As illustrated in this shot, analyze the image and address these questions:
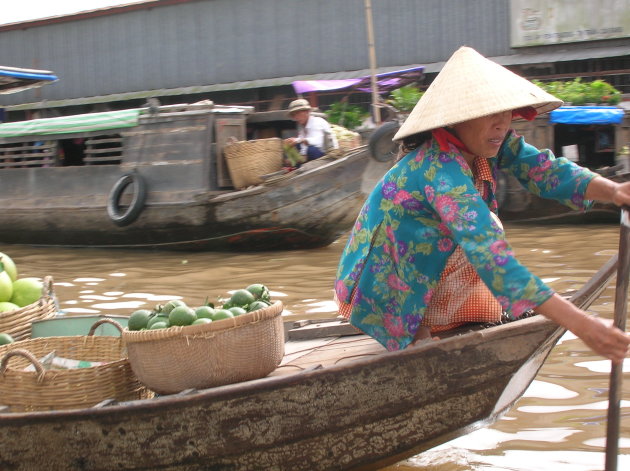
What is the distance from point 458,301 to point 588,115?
27.1 feet

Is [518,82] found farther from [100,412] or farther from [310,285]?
[310,285]

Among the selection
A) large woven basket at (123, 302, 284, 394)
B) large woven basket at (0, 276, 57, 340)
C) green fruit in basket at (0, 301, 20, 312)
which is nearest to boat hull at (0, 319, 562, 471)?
large woven basket at (123, 302, 284, 394)

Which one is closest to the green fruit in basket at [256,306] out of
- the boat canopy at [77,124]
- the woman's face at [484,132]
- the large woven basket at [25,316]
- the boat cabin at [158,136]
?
the woman's face at [484,132]

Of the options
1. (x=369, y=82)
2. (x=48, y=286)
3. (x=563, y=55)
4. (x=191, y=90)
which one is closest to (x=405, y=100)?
(x=369, y=82)

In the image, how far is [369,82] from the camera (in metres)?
15.7

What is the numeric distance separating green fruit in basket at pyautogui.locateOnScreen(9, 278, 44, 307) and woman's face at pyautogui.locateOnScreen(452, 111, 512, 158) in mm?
2091

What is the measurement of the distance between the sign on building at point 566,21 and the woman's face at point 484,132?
520 inches

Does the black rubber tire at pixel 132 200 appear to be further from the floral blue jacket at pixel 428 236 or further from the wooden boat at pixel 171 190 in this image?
the floral blue jacket at pixel 428 236

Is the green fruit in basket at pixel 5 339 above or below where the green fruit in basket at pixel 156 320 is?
below

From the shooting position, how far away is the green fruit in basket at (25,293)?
3.55m

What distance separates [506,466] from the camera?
112 inches

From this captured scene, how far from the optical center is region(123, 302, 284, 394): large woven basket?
2.37 meters

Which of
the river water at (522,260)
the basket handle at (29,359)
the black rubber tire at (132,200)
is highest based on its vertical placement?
the basket handle at (29,359)

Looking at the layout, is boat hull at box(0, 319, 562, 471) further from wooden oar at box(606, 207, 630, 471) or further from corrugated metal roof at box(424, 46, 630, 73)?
corrugated metal roof at box(424, 46, 630, 73)
